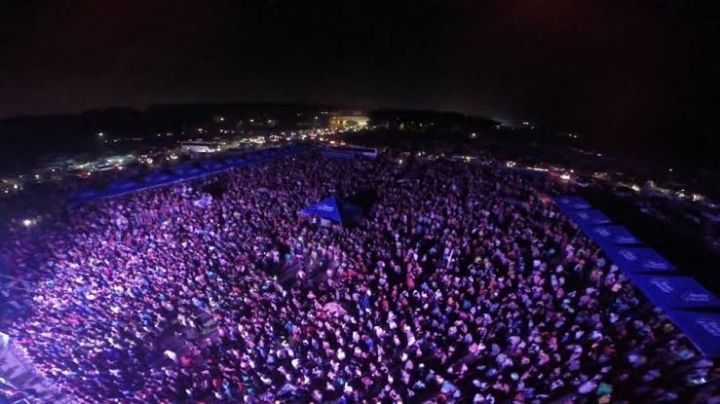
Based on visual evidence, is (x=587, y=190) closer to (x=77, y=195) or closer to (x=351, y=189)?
(x=351, y=189)

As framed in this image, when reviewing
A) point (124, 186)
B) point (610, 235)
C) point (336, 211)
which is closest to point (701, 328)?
point (610, 235)

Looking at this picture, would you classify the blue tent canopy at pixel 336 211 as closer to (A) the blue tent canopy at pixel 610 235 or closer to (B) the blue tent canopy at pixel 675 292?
(A) the blue tent canopy at pixel 610 235

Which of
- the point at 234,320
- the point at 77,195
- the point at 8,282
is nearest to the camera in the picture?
the point at 234,320

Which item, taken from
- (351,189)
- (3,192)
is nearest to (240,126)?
(3,192)

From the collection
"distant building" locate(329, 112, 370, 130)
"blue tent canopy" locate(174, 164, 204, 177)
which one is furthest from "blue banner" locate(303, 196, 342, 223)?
"distant building" locate(329, 112, 370, 130)

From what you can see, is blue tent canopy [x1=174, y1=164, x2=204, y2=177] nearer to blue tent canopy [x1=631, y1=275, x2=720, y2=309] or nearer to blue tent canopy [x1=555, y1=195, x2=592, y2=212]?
blue tent canopy [x1=555, y1=195, x2=592, y2=212]

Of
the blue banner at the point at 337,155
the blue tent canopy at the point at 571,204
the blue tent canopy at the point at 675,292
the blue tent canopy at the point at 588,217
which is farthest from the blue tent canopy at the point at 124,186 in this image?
the blue tent canopy at the point at 675,292
